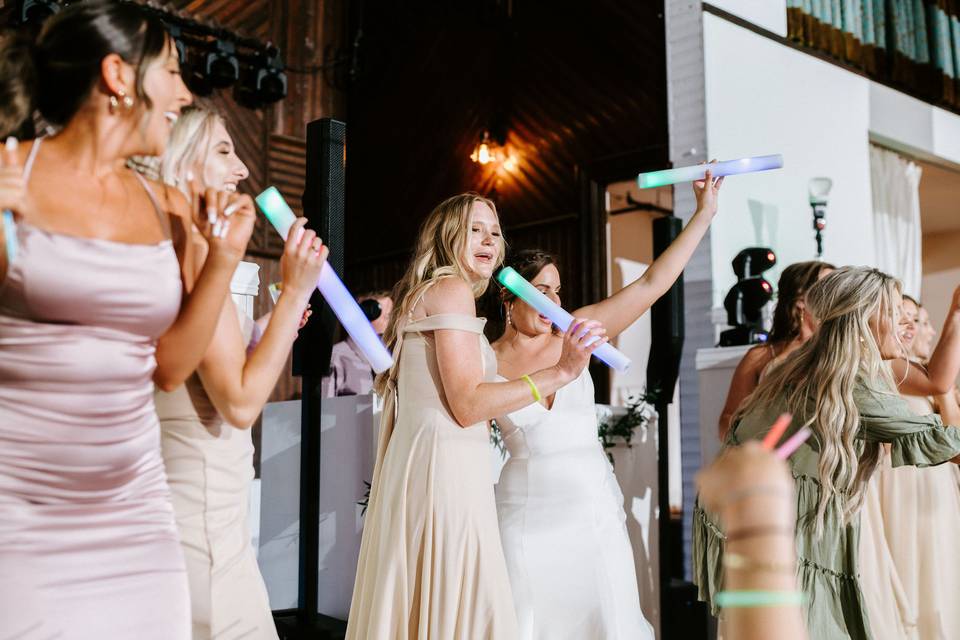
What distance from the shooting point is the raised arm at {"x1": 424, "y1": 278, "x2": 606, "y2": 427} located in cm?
224

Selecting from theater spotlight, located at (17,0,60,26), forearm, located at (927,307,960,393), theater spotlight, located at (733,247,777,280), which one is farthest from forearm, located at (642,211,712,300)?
theater spotlight, located at (17,0,60,26)

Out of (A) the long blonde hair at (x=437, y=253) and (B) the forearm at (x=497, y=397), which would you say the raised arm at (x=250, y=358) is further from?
(A) the long blonde hair at (x=437, y=253)

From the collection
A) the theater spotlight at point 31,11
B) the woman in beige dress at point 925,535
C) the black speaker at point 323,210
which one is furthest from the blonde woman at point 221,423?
the theater spotlight at point 31,11

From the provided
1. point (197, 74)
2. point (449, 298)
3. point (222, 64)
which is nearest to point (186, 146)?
point (449, 298)

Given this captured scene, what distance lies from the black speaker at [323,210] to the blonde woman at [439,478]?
579 millimetres

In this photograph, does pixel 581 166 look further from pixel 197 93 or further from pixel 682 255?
pixel 682 255

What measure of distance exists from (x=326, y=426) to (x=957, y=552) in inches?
101

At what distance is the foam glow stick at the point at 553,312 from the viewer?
7.25 ft

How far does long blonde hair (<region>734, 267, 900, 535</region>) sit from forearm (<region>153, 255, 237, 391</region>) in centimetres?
168

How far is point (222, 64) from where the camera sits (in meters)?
7.55

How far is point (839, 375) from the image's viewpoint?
2.50 m

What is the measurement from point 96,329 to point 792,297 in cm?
277

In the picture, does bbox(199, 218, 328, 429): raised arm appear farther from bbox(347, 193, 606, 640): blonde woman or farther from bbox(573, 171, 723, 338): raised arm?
bbox(573, 171, 723, 338): raised arm

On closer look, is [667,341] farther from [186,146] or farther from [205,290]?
[205,290]
